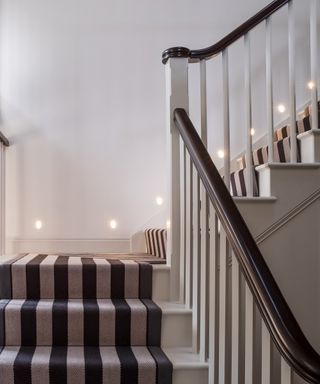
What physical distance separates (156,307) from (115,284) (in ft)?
0.91

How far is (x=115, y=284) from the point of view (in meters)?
2.37

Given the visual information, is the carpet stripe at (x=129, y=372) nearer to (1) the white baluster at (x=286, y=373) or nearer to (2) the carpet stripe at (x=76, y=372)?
(2) the carpet stripe at (x=76, y=372)

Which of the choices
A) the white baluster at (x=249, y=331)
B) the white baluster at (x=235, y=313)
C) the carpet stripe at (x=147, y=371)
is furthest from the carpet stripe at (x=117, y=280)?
the white baluster at (x=249, y=331)

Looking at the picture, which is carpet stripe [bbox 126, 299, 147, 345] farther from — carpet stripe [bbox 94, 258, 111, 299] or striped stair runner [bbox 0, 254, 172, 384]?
carpet stripe [bbox 94, 258, 111, 299]

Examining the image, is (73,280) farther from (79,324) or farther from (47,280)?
(79,324)

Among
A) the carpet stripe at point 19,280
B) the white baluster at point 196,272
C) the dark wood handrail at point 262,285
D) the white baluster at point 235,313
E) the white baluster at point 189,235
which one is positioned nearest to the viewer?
the dark wood handrail at point 262,285

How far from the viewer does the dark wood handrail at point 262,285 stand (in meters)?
1.10

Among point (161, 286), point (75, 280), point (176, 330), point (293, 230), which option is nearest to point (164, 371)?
point (176, 330)

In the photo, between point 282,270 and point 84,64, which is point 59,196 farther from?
point 282,270

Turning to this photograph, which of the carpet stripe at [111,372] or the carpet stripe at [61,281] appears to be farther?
the carpet stripe at [61,281]

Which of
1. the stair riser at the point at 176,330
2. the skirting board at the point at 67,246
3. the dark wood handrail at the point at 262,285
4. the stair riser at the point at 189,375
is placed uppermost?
the dark wood handrail at the point at 262,285

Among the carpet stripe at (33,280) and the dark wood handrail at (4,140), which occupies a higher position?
the dark wood handrail at (4,140)

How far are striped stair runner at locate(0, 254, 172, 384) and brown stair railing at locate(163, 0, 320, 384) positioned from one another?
198mm

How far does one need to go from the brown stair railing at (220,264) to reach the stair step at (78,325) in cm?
22
